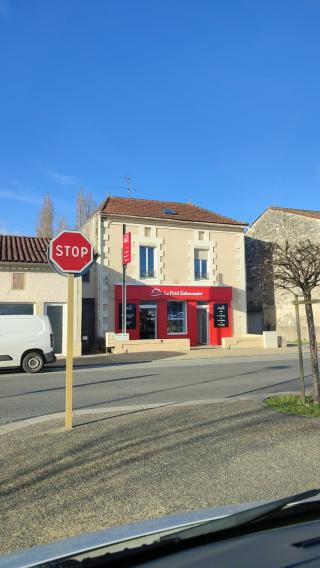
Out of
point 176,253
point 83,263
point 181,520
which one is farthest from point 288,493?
point 176,253

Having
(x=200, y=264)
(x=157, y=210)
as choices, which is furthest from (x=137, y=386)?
(x=157, y=210)

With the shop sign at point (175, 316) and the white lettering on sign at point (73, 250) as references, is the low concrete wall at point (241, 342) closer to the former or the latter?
the shop sign at point (175, 316)

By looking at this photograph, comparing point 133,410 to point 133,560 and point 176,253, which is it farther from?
point 176,253

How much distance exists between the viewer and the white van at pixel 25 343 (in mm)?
15648

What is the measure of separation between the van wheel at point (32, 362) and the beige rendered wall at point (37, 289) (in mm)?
6389

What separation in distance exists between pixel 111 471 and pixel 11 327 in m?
11.5

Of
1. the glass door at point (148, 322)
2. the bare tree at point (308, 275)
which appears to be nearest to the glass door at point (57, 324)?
the glass door at point (148, 322)

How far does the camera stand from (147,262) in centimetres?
2933

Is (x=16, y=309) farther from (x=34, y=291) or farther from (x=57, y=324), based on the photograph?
(x=57, y=324)

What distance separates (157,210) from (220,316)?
25.2 feet

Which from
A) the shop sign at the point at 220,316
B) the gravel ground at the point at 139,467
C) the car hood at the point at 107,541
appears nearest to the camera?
the car hood at the point at 107,541

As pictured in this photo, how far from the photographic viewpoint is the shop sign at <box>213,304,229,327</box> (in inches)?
1193

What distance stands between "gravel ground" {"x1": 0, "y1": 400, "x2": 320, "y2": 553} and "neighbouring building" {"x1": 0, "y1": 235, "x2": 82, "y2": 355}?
15450 millimetres

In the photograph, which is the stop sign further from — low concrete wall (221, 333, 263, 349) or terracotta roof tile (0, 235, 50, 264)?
low concrete wall (221, 333, 263, 349)
